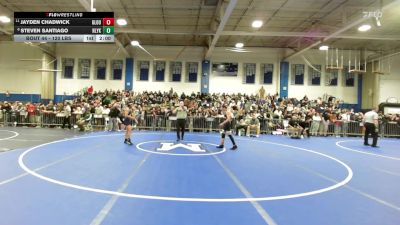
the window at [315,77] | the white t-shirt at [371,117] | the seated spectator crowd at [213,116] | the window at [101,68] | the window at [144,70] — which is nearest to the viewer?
the white t-shirt at [371,117]

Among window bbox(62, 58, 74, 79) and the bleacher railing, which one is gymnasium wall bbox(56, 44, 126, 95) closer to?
window bbox(62, 58, 74, 79)

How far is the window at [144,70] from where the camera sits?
1130 inches

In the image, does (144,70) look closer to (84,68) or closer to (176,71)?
(176,71)

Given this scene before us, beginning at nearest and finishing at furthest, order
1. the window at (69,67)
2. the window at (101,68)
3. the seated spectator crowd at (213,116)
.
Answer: the seated spectator crowd at (213,116)
the window at (69,67)
the window at (101,68)

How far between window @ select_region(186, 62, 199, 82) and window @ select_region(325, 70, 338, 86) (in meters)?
13.2

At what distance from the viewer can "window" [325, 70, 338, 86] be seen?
2886 cm

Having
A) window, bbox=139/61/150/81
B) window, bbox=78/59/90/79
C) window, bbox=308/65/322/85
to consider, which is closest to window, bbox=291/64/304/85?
window, bbox=308/65/322/85

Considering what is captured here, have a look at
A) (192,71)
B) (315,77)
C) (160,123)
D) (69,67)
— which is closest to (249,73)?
(192,71)

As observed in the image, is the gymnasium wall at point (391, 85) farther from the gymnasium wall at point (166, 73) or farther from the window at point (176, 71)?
the window at point (176, 71)

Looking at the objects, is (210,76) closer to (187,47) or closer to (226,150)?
(187,47)

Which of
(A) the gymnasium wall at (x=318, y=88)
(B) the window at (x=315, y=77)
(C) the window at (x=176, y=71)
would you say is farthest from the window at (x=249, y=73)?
(C) the window at (x=176, y=71)

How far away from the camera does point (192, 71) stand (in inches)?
1140
